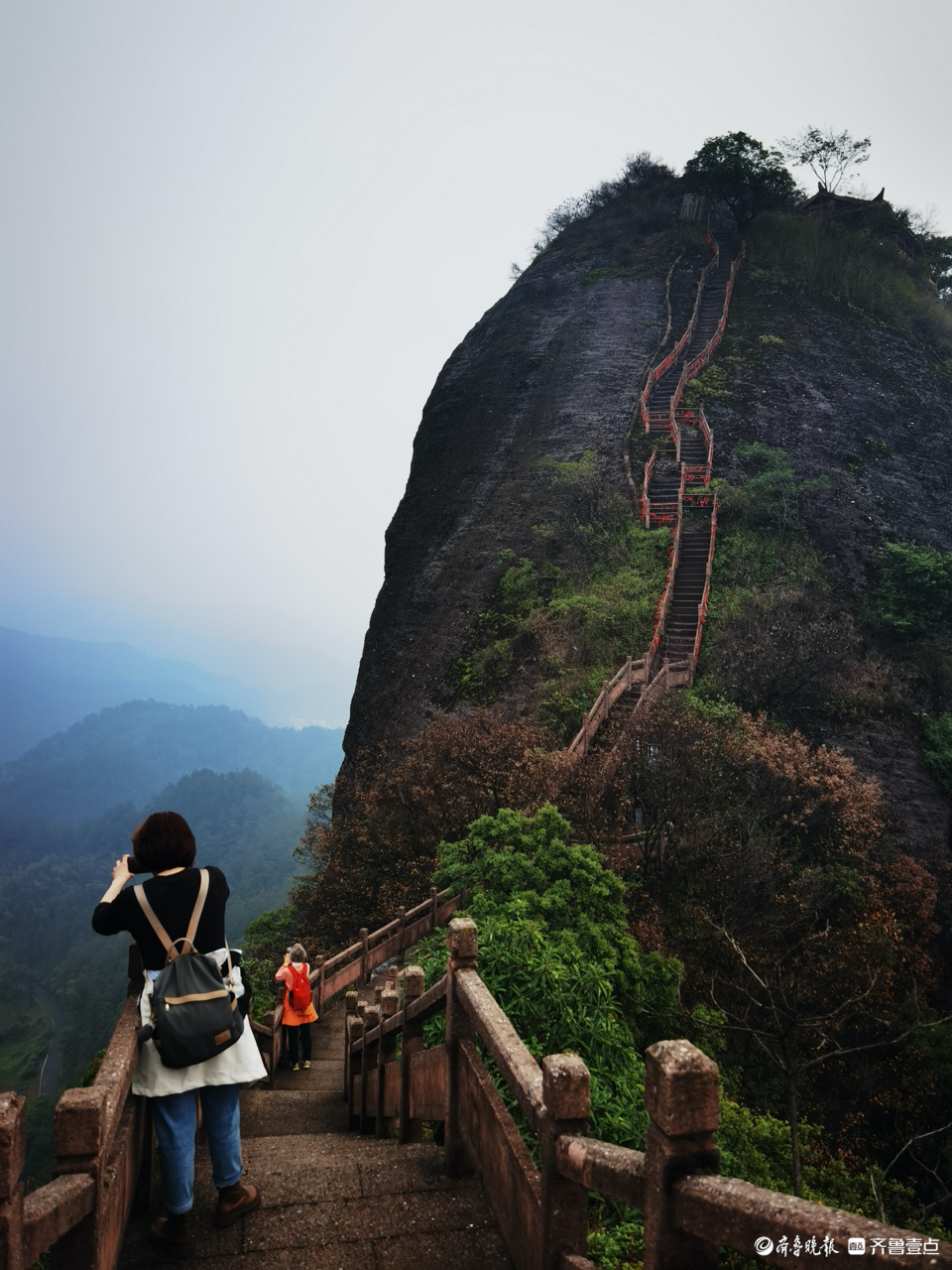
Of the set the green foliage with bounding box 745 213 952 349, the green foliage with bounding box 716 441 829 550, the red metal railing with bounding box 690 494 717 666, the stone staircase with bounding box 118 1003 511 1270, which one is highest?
the green foliage with bounding box 745 213 952 349

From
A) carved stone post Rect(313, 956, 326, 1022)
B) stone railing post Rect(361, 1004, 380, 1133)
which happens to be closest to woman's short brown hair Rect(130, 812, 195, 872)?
stone railing post Rect(361, 1004, 380, 1133)

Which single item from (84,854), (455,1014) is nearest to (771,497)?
(455,1014)

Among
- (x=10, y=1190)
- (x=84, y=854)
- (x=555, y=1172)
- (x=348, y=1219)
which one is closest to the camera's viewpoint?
(x=10, y=1190)

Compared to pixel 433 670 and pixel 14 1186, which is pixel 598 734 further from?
pixel 14 1186

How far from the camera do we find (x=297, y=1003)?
913 cm

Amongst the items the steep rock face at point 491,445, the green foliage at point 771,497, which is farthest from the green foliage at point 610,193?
the green foliage at point 771,497

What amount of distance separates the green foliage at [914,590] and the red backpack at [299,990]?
18.5 metres

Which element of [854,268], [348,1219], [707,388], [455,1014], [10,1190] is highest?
[854,268]

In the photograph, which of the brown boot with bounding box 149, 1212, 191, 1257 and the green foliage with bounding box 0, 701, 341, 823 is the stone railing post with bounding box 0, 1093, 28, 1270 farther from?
the green foliage with bounding box 0, 701, 341, 823

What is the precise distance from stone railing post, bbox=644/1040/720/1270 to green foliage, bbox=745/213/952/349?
40.0 metres

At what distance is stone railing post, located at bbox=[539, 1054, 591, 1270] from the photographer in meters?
2.75

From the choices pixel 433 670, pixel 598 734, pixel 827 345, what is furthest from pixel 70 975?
pixel 827 345

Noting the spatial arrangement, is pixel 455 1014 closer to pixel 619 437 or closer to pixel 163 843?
pixel 163 843

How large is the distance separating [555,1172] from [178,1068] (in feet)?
5.65
